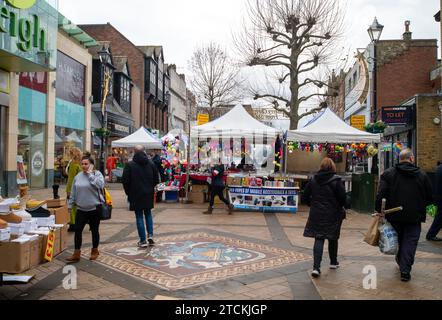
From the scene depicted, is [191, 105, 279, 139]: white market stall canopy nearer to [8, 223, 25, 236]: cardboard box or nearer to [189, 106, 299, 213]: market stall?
[189, 106, 299, 213]: market stall

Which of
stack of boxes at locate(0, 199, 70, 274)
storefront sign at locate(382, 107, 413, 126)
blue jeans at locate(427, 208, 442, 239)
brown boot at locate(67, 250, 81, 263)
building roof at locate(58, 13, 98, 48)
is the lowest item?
brown boot at locate(67, 250, 81, 263)

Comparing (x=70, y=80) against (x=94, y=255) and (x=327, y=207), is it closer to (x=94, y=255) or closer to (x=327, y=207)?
(x=94, y=255)

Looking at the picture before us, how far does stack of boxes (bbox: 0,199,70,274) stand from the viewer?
4.17m

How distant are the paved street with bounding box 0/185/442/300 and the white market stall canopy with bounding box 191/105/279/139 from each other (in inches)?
204

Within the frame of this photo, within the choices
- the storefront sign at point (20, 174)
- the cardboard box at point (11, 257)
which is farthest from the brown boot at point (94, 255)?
the storefront sign at point (20, 174)

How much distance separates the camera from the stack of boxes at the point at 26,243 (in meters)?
4.17

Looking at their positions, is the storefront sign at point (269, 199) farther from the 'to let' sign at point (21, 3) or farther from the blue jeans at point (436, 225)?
the 'to let' sign at point (21, 3)

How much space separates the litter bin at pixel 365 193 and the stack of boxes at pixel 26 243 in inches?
362

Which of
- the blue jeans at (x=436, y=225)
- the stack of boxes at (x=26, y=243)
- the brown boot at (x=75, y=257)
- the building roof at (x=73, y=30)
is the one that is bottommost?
the brown boot at (x=75, y=257)

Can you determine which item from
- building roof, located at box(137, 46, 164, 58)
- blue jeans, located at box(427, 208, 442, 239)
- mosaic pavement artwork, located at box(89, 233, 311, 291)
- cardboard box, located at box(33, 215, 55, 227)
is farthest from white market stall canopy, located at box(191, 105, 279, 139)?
building roof, located at box(137, 46, 164, 58)

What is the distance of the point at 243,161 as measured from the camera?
17.8 m

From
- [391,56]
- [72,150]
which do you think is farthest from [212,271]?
[391,56]
